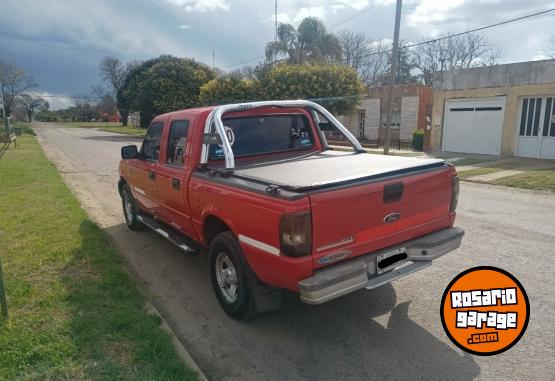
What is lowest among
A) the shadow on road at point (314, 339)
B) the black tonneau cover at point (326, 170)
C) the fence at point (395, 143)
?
the fence at point (395, 143)

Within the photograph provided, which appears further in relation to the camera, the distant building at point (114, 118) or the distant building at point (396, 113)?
the distant building at point (114, 118)

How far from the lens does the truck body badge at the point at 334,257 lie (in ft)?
10.2

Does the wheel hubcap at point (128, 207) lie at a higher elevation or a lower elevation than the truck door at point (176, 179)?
lower

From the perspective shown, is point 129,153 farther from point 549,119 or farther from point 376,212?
point 549,119

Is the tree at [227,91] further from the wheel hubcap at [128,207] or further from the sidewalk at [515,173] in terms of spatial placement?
the wheel hubcap at [128,207]

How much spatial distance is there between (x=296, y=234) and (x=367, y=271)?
0.76 metres

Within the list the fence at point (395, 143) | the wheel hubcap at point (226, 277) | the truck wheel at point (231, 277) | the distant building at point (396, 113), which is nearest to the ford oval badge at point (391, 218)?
the truck wheel at point (231, 277)

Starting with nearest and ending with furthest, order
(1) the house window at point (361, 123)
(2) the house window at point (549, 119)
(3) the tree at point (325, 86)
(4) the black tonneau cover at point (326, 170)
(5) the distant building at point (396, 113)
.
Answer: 1. (4) the black tonneau cover at point (326, 170)
2. (2) the house window at point (549, 119)
3. (3) the tree at point (325, 86)
4. (5) the distant building at point (396, 113)
5. (1) the house window at point (361, 123)

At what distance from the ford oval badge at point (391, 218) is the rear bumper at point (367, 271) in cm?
23

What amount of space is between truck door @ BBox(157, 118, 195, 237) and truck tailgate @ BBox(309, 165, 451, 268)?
1830 millimetres

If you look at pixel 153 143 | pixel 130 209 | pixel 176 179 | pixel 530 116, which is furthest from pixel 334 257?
pixel 530 116

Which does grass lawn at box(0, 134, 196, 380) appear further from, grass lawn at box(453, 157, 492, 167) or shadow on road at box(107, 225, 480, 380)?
grass lawn at box(453, 157, 492, 167)

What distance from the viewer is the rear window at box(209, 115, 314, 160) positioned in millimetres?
4691

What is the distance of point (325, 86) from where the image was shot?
23.9 metres
